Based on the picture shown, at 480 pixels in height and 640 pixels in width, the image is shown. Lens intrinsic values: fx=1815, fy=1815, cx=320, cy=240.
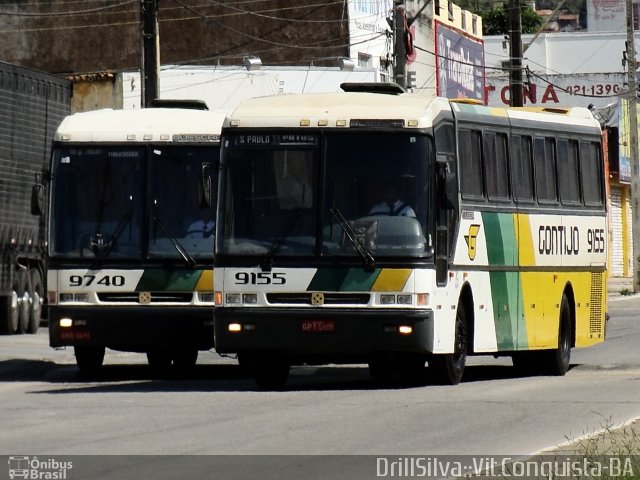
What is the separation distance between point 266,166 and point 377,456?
6.62 m

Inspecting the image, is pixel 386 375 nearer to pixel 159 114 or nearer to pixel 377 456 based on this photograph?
pixel 159 114

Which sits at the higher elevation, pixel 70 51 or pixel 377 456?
pixel 70 51

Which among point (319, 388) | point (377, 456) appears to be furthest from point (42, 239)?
point (377, 456)

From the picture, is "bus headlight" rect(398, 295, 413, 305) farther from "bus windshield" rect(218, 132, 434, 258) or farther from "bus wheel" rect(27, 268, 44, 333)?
"bus wheel" rect(27, 268, 44, 333)

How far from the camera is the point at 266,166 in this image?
18.3 meters

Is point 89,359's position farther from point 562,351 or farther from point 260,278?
point 562,351

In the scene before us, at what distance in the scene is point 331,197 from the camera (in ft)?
59.2

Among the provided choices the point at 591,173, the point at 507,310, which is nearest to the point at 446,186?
the point at 507,310

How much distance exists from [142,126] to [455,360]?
4.91 metres

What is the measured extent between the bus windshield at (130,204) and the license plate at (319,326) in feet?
9.96

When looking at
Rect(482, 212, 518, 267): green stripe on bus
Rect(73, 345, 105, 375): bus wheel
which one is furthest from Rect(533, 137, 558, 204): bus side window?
Rect(73, 345, 105, 375): bus wheel

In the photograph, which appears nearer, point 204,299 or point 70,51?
point 204,299

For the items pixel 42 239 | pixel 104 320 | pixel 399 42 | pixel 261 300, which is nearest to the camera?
pixel 261 300

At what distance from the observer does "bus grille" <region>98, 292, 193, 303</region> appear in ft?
67.8
